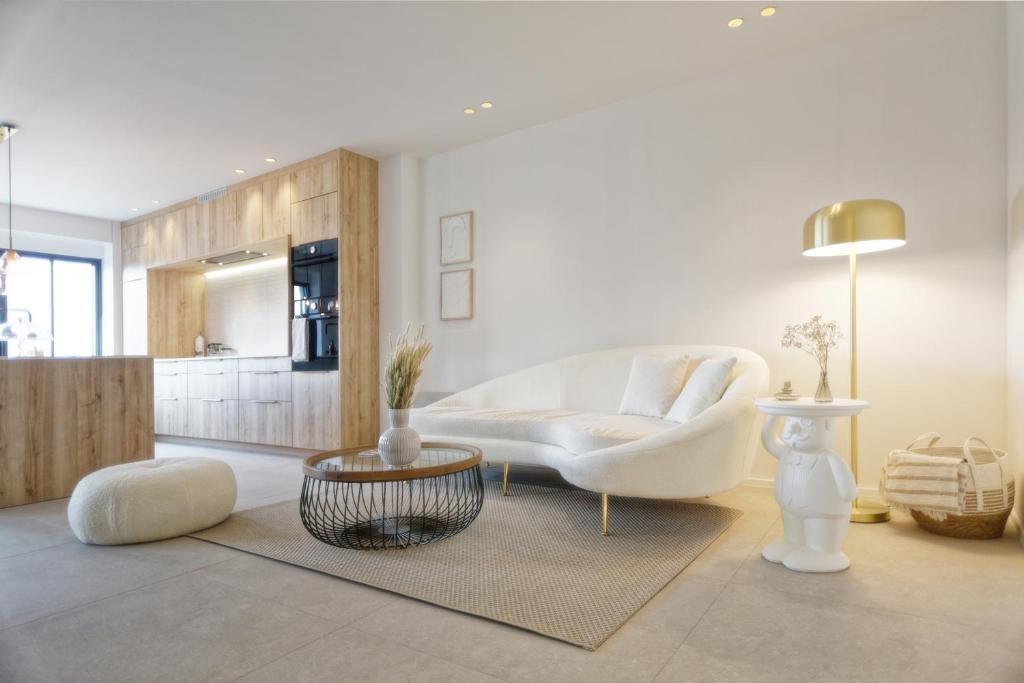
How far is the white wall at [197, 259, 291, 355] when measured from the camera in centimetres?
667

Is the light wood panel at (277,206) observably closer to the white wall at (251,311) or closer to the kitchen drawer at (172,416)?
the white wall at (251,311)

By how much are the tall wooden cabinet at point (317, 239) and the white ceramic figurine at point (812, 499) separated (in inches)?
146

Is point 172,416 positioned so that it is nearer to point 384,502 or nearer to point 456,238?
point 456,238

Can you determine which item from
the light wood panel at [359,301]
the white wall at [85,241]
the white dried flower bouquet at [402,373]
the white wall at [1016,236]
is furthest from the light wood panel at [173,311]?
the white wall at [1016,236]

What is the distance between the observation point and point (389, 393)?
2721 millimetres

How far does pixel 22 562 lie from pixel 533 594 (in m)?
2.16

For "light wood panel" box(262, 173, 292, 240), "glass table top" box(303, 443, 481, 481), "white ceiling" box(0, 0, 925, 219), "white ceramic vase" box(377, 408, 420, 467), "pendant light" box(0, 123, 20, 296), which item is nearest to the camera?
"glass table top" box(303, 443, 481, 481)

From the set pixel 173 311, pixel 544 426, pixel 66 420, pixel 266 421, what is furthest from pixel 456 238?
pixel 173 311

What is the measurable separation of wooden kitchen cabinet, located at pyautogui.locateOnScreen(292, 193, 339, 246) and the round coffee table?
2896mm

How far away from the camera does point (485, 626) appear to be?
5.90ft

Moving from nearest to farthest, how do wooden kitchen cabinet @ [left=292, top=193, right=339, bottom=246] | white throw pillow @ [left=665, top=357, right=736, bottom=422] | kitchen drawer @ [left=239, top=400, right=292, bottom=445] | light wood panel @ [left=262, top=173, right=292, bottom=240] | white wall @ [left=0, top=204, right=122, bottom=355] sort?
white throw pillow @ [left=665, top=357, right=736, bottom=422] < wooden kitchen cabinet @ [left=292, top=193, right=339, bottom=246] < kitchen drawer @ [left=239, top=400, right=292, bottom=445] < light wood panel @ [left=262, top=173, right=292, bottom=240] < white wall @ [left=0, top=204, right=122, bottom=355]

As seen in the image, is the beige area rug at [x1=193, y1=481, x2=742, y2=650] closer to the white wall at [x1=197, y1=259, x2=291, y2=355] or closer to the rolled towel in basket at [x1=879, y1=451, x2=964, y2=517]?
the rolled towel in basket at [x1=879, y1=451, x2=964, y2=517]

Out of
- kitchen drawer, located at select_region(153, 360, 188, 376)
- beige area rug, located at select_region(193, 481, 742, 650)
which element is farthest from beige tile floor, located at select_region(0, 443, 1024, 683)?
kitchen drawer, located at select_region(153, 360, 188, 376)

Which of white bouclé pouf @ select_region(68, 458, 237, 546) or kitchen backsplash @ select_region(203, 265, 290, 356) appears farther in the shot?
kitchen backsplash @ select_region(203, 265, 290, 356)
